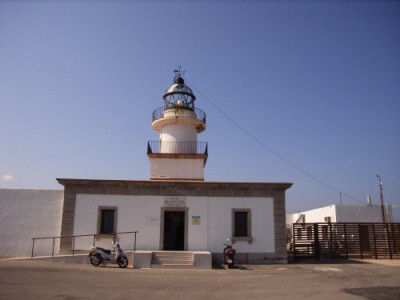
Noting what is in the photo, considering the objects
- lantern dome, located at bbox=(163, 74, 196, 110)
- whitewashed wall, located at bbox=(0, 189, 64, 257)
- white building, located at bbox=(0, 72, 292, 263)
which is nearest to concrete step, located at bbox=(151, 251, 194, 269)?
white building, located at bbox=(0, 72, 292, 263)

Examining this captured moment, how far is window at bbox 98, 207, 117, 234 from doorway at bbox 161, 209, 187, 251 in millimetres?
2362

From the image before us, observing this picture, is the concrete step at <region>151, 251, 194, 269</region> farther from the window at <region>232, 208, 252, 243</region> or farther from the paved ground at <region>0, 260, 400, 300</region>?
the window at <region>232, 208, 252, 243</region>

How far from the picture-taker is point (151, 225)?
635 inches

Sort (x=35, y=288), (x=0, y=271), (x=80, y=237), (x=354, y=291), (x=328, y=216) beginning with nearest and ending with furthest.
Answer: (x=35, y=288) < (x=354, y=291) < (x=0, y=271) < (x=80, y=237) < (x=328, y=216)

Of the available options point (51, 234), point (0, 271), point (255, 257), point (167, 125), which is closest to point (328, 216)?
point (255, 257)

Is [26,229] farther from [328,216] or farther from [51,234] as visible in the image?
[328,216]

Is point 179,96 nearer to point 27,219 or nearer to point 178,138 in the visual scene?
point 178,138

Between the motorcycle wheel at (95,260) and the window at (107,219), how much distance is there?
2.28 meters

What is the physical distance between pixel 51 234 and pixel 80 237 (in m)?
1.56

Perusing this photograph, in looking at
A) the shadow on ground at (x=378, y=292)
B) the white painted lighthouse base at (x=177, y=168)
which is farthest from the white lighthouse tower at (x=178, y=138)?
the shadow on ground at (x=378, y=292)

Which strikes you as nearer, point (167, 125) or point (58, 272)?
point (58, 272)

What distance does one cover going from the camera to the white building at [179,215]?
16.0 m

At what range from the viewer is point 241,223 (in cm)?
1647

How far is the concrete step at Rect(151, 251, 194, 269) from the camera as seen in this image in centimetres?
1404
